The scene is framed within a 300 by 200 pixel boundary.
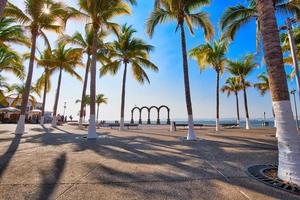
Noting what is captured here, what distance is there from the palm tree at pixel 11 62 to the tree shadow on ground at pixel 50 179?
17.2 metres

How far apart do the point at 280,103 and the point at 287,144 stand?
3.02 feet

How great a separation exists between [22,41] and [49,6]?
14.1 feet

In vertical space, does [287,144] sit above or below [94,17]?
below

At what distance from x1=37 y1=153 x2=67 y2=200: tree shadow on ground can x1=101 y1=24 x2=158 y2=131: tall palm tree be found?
44.7ft


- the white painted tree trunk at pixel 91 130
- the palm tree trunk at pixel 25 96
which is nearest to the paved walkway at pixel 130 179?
the white painted tree trunk at pixel 91 130

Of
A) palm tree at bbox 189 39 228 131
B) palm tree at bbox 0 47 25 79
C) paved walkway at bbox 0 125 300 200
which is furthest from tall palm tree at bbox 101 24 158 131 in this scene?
paved walkway at bbox 0 125 300 200

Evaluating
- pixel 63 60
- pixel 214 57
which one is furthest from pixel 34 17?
pixel 214 57

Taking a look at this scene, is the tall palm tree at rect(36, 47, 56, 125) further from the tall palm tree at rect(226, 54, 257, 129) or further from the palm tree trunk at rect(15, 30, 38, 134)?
the tall palm tree at rect(226, 54, 257, 129)

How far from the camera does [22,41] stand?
15195 mm

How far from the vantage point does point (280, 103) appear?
377 centimetres

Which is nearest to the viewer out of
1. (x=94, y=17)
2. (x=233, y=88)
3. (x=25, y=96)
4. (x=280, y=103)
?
(x=280, y=103)

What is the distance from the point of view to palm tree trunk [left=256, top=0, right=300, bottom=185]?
137 inches

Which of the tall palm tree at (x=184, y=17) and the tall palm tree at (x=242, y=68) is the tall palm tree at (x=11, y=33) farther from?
the tall palm tree at (x=242, y=68)

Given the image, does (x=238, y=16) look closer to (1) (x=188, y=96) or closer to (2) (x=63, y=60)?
(1) (x=188, y=96)
